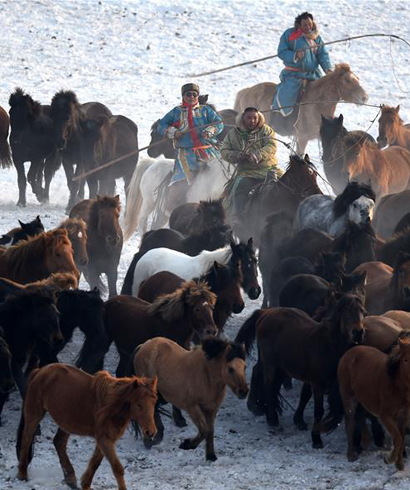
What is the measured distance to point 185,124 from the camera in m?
17.4

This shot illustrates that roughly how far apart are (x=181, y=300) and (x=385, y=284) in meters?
2.55

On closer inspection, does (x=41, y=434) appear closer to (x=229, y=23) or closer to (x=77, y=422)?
(x=77, y=422)

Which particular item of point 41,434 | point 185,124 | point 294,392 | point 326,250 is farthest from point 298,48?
point 41,434

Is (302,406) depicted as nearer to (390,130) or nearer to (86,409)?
(86,409)

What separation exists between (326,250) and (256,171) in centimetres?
304

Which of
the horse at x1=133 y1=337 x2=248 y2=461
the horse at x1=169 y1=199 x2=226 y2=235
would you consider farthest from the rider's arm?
the horse at x1=133 y1=337 x2=248 y2=461

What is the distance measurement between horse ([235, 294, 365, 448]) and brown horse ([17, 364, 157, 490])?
207cm

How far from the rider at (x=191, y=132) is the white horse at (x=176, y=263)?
4.05 meters

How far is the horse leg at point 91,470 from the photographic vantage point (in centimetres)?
893

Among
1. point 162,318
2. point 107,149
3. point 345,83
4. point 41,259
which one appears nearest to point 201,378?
point 162,318

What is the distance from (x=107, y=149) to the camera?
802 inches

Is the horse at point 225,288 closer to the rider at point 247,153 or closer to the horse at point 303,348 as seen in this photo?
the horse at point 303,348

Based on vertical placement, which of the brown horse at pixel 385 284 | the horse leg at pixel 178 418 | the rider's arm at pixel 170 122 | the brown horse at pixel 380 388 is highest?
the rider's arm at pixel 170 122

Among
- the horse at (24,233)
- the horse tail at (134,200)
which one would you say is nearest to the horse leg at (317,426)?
the horse at (24,233)
